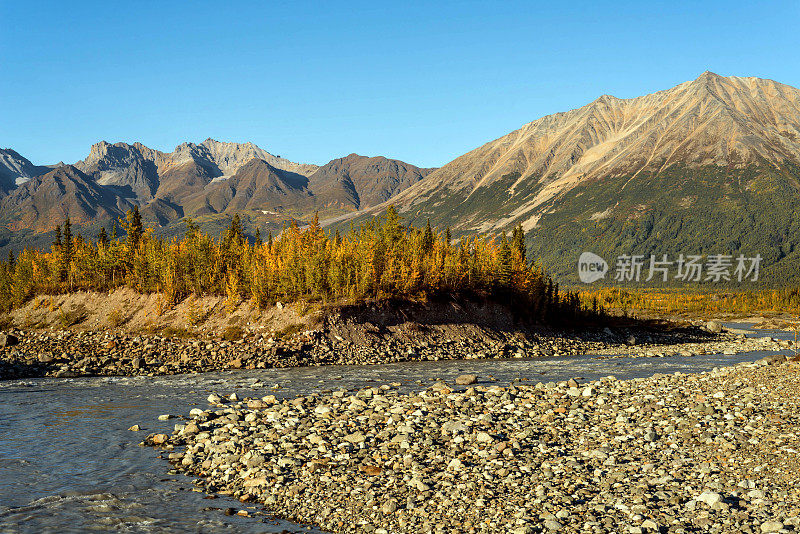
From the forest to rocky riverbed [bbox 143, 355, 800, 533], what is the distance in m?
37.3

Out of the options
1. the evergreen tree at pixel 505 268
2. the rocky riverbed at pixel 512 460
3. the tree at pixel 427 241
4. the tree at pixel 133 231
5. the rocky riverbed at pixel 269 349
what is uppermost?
the tree at pixel 133 231

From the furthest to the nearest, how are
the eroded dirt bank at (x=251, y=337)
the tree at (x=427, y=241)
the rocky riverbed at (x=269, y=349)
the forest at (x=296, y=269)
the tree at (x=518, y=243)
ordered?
the tree at (x=518, y=243)
the tree at (x=427, y=241)
the forest at (x=296, y=269)
the eroded dirt bank at (x=251, y=337)
the rocky riverbed at (x=269, y=349)

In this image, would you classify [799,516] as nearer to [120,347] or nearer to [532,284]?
[120,347]

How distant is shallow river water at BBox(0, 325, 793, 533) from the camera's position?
14672mm

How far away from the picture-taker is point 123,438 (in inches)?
920

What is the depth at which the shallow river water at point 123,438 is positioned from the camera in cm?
1467

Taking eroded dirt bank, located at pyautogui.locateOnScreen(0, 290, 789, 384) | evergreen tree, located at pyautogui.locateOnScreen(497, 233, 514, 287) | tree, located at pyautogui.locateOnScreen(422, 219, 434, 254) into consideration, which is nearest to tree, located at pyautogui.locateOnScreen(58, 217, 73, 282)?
eroded dirt bank, located at pyautogui.locateOnScreen(0, 290, 789, 384)

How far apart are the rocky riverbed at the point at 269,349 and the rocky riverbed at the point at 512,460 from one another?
81.1 ft

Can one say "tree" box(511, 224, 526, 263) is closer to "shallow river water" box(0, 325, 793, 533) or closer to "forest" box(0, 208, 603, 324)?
"forest" box(0, 208, 603, 324)

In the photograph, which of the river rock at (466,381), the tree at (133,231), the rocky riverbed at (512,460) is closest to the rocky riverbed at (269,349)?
the river rock at (466,381)

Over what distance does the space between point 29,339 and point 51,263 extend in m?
27.2

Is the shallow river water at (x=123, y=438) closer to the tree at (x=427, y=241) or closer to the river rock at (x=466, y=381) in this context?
the river rock at (x=466, y=381)

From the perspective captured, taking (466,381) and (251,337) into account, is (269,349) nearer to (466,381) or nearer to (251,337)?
(251,337)

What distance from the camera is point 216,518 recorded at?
47.6 feet
